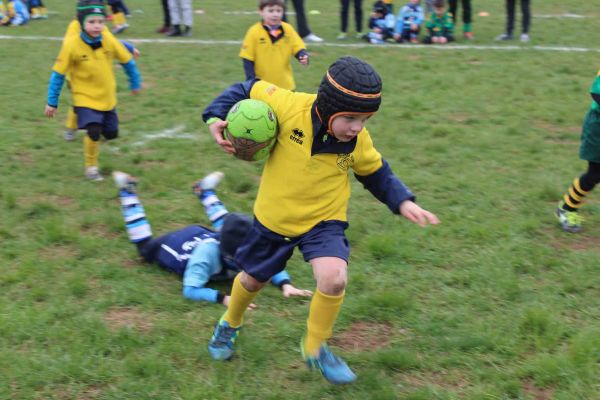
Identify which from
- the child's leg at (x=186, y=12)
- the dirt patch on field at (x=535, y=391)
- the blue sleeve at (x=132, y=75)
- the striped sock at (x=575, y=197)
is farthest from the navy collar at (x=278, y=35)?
the child's leg at (x=186, y=12)

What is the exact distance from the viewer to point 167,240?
460 centimetres

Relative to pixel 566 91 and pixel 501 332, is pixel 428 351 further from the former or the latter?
pixel 566 91

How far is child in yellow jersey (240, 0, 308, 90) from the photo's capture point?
7.19 m

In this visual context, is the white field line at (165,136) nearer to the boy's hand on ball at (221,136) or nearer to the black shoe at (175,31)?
the boy's hand on ball at (221,136)

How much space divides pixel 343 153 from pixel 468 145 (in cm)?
418

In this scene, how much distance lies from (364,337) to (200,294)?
3.67 ft

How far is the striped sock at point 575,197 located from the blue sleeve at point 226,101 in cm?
310

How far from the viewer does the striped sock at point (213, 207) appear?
5.12 meters

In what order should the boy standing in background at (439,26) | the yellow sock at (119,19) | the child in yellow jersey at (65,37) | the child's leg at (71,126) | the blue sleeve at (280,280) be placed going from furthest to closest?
1. the yellow sock at (119,19)
2. the boy standing in background at (439,26)
3. the child's leg at (71,126)
4. the child in yellow jersey at (65,37)
5. the blue sleeve at (280,280)

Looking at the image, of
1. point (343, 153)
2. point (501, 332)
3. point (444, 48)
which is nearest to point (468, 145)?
point (501, 332)

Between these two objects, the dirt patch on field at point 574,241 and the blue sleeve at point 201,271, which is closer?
the blue sleeve at point 201,271

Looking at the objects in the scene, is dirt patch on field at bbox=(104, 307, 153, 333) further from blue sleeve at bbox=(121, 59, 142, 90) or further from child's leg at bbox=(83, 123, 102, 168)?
blue sleeve at bbox=(121, 59, 142, 90)

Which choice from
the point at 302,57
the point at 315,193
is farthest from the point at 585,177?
the point at 302,57

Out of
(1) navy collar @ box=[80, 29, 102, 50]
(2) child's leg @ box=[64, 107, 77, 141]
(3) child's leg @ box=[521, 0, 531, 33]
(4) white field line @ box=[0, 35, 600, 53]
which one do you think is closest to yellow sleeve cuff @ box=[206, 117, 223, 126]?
(1) navy collar @ box=[80, 29, 102, 50]
